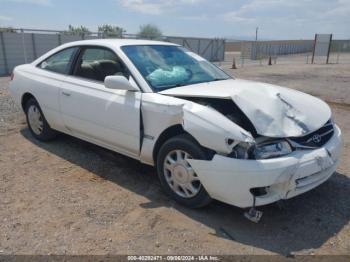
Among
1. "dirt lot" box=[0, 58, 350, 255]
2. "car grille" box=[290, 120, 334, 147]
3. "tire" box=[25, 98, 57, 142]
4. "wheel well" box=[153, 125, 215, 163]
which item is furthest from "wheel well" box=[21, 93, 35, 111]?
"car grille" box=[290, 120, 334, 147]

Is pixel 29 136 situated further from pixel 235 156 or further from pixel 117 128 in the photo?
pixel 235 156

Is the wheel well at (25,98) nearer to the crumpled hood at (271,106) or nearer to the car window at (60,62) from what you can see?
the car window at (60,62)

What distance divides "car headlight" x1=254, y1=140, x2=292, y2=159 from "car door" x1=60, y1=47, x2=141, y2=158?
4.34 ft

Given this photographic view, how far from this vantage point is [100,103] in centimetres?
402

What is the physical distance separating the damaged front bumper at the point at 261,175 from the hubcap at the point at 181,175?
17 cm

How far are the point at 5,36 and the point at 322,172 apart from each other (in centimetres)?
1846

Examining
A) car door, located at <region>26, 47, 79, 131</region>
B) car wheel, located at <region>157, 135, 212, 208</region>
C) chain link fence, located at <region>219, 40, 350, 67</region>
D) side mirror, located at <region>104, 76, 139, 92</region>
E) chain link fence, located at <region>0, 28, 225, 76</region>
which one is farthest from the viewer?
chain link fence, located at <region>219, 40, 350, 67</region>

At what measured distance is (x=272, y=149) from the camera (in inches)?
118

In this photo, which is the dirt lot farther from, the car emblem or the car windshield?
the car windshield

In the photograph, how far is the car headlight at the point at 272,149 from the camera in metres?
2.96

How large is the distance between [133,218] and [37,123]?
2817 millimetres

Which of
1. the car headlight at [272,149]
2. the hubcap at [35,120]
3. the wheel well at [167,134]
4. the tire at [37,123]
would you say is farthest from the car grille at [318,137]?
the hubcap at [35,120]

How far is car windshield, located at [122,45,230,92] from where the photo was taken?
12.6 feet

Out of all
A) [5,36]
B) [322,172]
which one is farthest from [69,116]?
[5,36]
